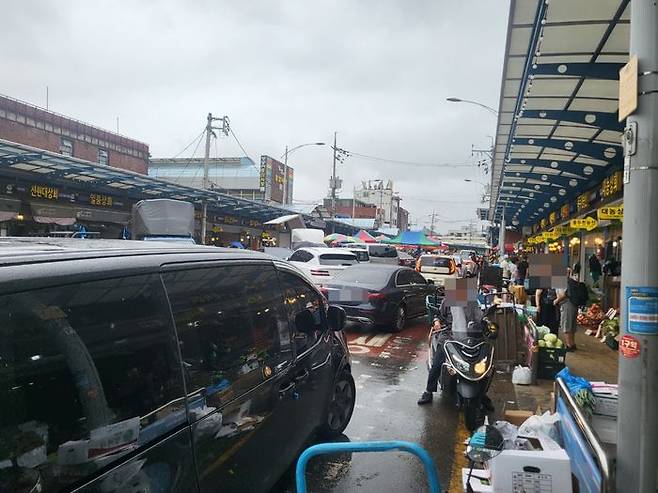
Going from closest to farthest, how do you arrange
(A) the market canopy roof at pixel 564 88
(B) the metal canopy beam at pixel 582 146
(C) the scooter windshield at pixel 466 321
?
(C) the scooter windshield at pixel 466 321
(A) the market canopy roof at pixel 564 88
(B) the metal canopy beam at pixel 582 146

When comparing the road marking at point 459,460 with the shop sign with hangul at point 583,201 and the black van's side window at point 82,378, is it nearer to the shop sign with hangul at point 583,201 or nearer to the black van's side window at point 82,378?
the black van's side window at point 82,378

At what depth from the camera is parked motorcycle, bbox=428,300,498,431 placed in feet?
17.5

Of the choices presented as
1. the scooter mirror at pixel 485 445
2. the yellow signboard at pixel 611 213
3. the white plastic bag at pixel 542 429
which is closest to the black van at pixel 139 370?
the scooter mirror at pixel 485 445

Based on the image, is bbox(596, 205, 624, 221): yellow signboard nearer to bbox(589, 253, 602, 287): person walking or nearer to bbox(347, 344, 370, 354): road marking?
bbox(589, 253, 602, 287): person walking

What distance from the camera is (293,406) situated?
3580 mm

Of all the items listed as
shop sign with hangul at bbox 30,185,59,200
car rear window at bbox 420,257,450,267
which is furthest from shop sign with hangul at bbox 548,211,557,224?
shop sign with hangul at bbox 30,185,59,200

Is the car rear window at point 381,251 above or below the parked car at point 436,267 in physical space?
above

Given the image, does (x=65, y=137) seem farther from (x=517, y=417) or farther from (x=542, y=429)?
(x=542, y=429)

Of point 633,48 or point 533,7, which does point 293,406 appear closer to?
point 633,48

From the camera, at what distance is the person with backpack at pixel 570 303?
29.0 ft

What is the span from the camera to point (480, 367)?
5344mm

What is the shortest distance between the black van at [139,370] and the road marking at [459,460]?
1.57 metres

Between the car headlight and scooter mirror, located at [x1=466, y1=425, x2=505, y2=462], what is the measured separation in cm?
197

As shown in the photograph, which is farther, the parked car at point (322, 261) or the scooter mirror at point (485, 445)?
the parked car at point (322, 261)
